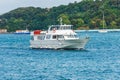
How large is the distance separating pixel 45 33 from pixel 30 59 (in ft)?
97.1

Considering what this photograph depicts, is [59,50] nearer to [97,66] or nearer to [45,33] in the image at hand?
[45,33]

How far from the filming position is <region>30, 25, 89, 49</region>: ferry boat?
14475 centimetres

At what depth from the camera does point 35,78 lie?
89312 millimetres

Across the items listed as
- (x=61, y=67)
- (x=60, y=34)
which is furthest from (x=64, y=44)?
(x=61, y=67)

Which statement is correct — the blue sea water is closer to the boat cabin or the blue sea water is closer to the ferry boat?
the ferry boat

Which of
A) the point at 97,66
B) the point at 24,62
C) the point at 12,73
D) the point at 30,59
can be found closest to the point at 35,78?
the point at 12,73

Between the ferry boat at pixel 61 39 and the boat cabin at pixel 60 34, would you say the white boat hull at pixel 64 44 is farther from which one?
the boat cabin at pixel 60 34

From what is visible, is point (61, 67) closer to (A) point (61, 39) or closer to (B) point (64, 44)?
(B) point (64, 44)

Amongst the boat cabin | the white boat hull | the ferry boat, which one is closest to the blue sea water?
the white boat hull

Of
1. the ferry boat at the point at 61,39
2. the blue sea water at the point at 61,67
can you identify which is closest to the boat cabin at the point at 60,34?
the ferry boat at the point at 61,39

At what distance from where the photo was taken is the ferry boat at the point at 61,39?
14475cm

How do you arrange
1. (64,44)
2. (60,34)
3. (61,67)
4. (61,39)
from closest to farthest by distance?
(61,67) → (64,44) → (61,39) → (60,34)

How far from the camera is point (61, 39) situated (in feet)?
480

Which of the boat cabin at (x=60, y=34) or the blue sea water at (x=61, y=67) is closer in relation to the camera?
the blue sea water at (x=61, y=67)
